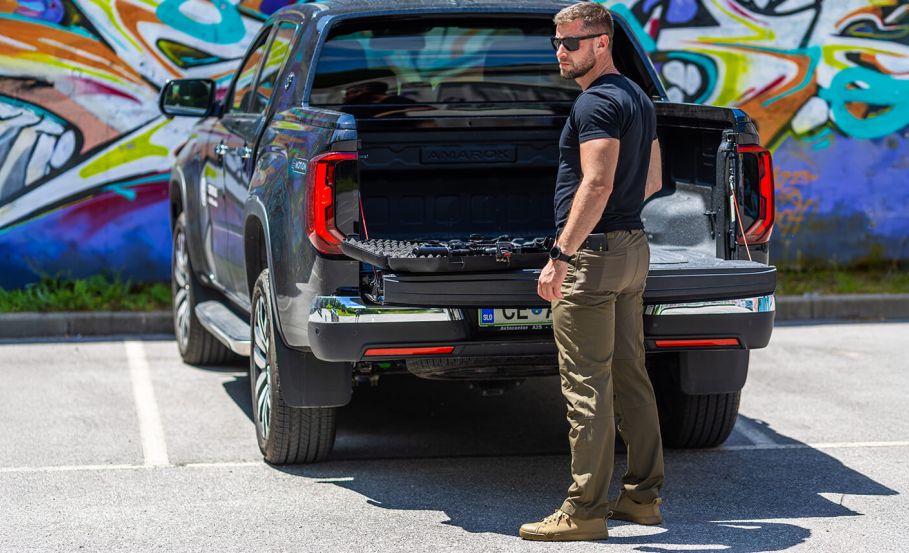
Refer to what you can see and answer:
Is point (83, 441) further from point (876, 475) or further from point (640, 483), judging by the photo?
point (876, 475)

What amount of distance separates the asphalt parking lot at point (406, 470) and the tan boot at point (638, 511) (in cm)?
6

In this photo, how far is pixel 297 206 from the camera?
550 cm

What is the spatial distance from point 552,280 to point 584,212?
272mm

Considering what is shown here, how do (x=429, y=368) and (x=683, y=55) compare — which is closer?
(x=429, y=368)

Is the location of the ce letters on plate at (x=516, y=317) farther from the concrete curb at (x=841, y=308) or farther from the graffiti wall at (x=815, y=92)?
the graffiti wall at (x=815, y=92)

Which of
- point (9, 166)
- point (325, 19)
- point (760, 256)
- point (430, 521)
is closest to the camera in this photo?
point (430, 521)

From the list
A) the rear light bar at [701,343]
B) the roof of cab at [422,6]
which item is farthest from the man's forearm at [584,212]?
the roof of cab at [422,6]

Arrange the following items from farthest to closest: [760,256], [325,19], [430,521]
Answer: [325,19], [760,256], [430,521]

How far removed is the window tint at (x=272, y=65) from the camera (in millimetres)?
6793

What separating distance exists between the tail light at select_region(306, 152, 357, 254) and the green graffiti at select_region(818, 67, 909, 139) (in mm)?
7236

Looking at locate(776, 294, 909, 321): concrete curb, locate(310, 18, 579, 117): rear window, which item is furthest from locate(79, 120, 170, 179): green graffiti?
locate(776, 294, 909, 321): concrete curb

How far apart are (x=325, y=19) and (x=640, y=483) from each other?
264 centimetres

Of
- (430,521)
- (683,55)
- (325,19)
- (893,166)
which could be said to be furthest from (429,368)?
(893,166)

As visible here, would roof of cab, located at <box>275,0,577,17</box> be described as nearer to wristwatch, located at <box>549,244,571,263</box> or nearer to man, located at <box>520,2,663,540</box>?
man, located at <box>520,2,663,540</box>
